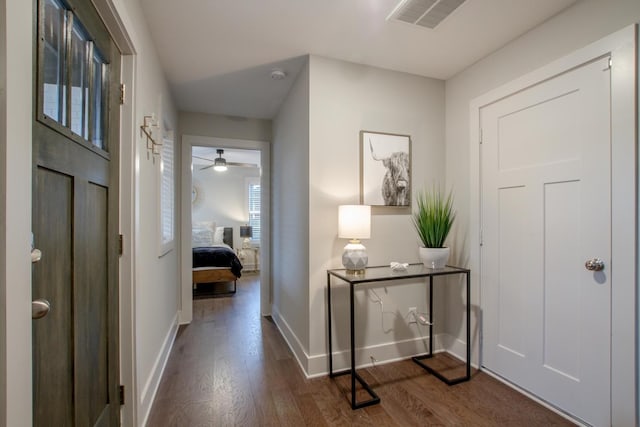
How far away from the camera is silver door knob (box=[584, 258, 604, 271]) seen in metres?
1.65

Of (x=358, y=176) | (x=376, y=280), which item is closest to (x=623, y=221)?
(x=376, y=280)

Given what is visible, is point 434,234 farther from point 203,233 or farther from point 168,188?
point 203,233

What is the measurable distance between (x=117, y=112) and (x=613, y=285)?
106 inches

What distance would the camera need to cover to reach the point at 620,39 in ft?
5.16

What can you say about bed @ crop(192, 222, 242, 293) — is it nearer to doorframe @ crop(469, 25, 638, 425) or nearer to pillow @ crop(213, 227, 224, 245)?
pillow @ crop(213, 227, 224, 245)

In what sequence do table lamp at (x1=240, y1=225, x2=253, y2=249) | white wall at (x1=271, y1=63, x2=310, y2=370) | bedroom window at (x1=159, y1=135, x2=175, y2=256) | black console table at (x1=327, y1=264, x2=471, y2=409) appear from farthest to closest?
table lamp at (x1=240, y1=225, x2=253, y2=249)
bedroom window at (x1=159, y1=135, x2=175, y2=256)
white wall at (x1=271, y1=63, x2=310, y2=370)
black console table at (x1=327, y1=264, x2=471, y2=409)

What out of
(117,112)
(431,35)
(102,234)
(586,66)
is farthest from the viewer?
(431,35)

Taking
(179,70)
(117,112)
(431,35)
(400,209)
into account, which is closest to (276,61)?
(179,70)

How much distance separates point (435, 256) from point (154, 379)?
2.17 metres

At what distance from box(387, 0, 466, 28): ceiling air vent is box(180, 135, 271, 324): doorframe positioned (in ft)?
7.39

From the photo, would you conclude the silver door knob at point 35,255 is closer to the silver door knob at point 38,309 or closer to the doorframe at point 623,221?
the silver door knob at point 38,309

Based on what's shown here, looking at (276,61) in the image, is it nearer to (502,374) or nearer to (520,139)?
(520,139)

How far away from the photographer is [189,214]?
3.54 metres

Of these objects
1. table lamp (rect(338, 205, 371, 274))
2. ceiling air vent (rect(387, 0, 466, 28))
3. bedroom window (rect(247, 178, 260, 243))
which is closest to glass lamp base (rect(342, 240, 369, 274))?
table lamp (rect(338, 205, 371, 274))
